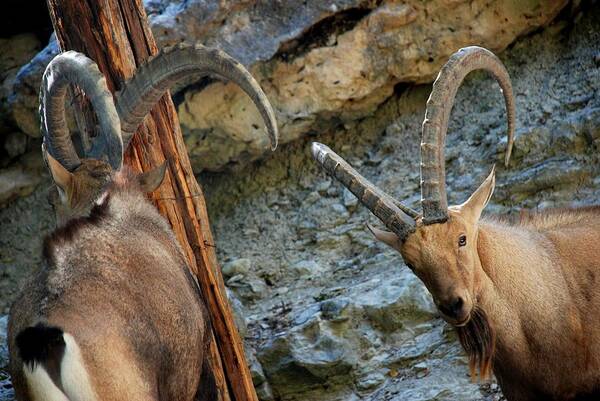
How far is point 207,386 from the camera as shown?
5973 mm

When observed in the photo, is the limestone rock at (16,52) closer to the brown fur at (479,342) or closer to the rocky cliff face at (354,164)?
the rocky cliff face at (354,164)

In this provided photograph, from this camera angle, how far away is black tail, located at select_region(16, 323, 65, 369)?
4246mm

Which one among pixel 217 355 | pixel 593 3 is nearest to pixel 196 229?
pixel 217 355

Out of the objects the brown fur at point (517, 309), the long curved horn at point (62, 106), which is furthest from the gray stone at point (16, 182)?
the brown fur at point (517, 309)

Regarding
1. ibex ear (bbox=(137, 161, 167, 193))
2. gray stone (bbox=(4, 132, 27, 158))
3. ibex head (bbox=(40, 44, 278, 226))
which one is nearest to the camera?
ibex head (bbox=(40, 44, 278, 226))

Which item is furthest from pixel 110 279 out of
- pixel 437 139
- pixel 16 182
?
pixel 16 182

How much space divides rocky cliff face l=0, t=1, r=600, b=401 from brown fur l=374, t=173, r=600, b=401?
76.5 inches

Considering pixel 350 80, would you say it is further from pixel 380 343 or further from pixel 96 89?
pixel 96 89

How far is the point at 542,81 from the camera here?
905 centimetres

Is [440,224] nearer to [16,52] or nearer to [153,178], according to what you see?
[153,178]

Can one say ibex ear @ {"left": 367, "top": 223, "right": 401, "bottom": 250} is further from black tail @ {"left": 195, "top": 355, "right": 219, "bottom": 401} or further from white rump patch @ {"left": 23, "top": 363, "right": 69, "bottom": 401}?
white rump patch @ {"left": 23, "top": 363, "right": 69, "bottom": 401}

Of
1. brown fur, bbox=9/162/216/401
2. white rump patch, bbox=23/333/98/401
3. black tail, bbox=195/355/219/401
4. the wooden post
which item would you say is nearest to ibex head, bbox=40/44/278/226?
brown fur, bbox=9/162/216/401

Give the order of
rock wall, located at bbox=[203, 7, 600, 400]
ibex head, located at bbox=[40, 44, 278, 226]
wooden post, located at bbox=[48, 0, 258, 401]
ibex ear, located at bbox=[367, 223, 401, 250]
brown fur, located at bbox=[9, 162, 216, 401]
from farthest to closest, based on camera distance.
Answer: rock wall, located at bbox=[203, 7, 600, 400] → wooden post, located at bbox=[48, 0, 258, 401] → ibex ear, located at bbox=[367, 223, 401, 250] → ibex head, located at bbox=[40, 44, 278, 226] → brown fur, located at bbox=[9, 162, 216, 401]

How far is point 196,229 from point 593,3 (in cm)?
506
